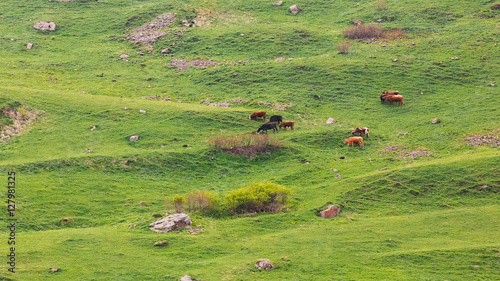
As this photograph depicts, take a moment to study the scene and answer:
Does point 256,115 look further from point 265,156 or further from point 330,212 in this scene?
point 330,212

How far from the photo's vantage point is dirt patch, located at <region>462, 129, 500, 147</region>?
35.6 m

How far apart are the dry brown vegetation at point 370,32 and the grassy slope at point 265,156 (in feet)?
4.72

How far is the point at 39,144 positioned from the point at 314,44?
32.0m

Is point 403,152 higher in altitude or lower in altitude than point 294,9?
lower

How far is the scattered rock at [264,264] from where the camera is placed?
74.0ft

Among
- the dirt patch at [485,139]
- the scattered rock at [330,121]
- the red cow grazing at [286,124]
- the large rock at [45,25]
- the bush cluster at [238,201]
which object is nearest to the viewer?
the bush cluster at [238,201]

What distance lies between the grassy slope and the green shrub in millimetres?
917

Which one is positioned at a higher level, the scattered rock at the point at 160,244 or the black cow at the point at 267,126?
the scattered rock at the point at 160,244

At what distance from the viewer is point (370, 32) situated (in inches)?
2219

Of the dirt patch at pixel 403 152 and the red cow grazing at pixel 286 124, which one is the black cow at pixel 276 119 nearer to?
the red cow grazing at pixel 286 124

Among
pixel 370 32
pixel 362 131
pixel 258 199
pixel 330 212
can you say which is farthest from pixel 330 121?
pixel 370 32

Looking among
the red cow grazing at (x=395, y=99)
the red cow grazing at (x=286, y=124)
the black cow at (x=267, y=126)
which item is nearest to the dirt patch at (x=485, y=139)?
the red cow grazing at (x=395, y=99)

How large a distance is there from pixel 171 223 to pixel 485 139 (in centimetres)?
2399

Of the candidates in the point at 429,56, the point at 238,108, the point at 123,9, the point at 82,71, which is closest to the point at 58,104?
the point at 82,71
